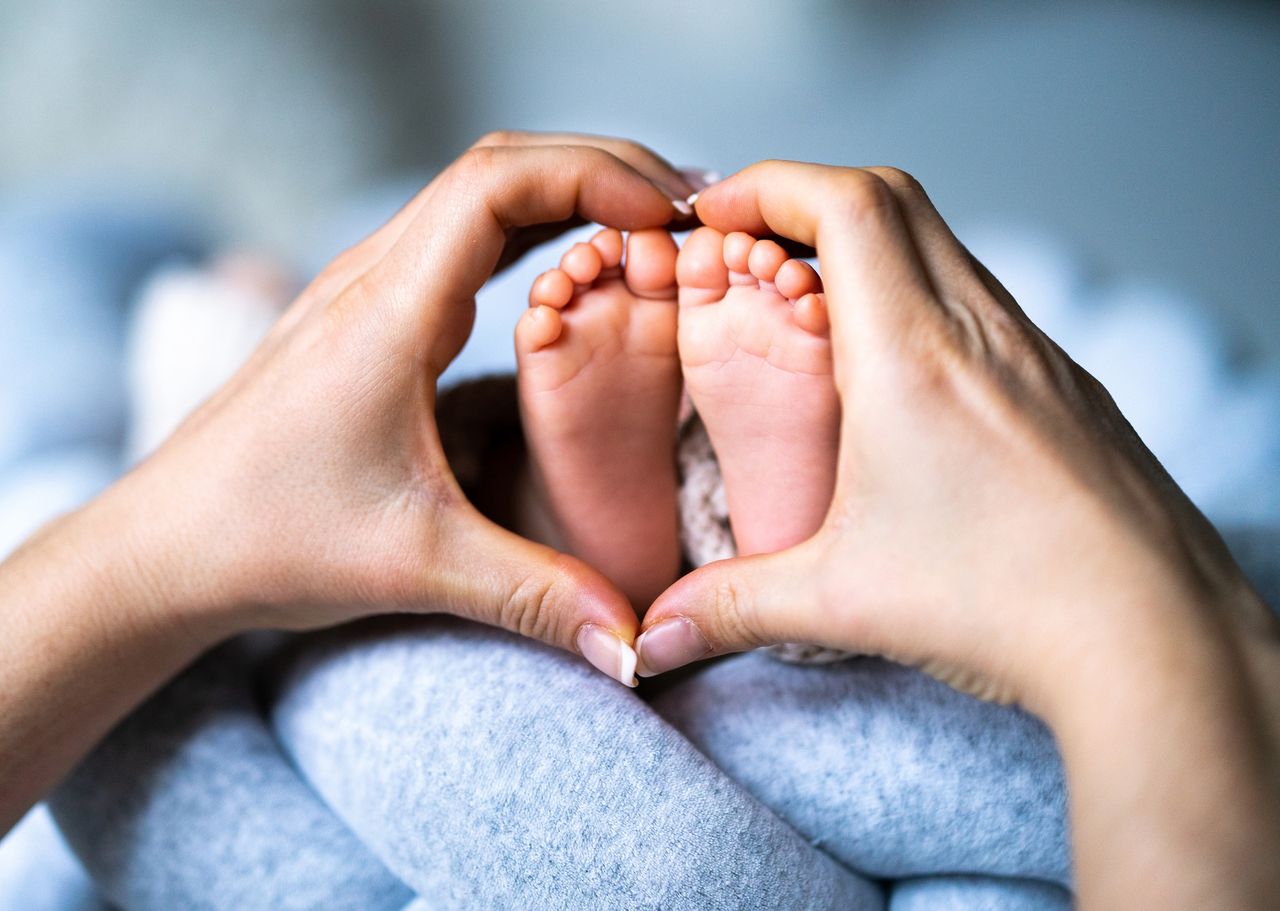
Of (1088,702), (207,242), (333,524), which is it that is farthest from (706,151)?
(1088,702)

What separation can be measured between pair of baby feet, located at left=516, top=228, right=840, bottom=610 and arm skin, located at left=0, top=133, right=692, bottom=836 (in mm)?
53

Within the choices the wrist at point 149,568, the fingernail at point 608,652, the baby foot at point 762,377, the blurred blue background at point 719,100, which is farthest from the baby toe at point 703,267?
the blurred blue background at point 719,100

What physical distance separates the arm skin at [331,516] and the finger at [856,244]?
13 cm

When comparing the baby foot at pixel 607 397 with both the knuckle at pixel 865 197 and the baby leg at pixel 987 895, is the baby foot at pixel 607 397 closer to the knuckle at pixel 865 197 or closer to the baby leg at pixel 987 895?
the knuckle at pixel 865 197

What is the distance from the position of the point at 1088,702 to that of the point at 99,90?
6.51 feet

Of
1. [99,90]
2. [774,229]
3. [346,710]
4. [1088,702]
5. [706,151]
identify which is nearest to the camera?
[1088,702]

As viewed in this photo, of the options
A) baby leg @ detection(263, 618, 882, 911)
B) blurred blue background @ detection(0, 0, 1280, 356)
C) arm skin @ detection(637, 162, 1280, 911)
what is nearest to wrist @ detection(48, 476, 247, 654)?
baby leg @ detection(263, 618, 882, 911)

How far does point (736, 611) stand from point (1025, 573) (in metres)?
0.15

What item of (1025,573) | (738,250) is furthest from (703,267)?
(1025,573)

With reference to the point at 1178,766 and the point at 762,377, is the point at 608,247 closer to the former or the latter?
the point at 762,377

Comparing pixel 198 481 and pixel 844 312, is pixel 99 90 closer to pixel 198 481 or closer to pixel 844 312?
pixel 198 481

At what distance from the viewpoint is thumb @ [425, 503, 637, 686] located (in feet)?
1.87

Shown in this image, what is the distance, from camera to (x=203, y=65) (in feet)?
5.92

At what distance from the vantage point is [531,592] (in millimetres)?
578
